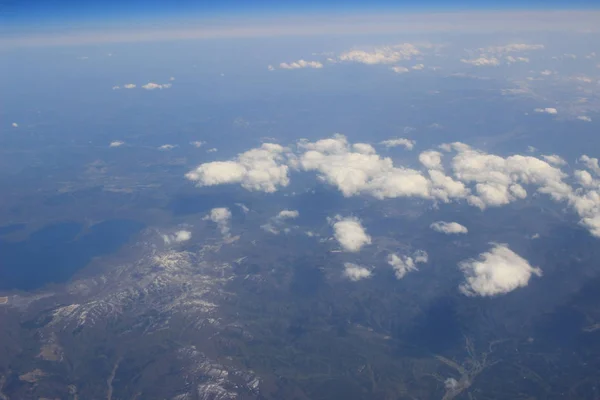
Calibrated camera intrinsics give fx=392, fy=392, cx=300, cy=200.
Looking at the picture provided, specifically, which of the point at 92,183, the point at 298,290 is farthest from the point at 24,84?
the point at 298,290

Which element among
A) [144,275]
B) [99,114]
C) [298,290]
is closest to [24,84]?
[99,114]

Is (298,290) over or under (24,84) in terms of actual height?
under

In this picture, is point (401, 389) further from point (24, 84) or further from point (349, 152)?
point (24, 84)

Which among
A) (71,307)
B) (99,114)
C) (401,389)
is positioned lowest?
(401,389)

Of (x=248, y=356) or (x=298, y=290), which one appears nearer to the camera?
(x=248, y=356)

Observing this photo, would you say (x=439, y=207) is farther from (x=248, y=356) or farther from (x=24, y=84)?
(x=24, y=84)

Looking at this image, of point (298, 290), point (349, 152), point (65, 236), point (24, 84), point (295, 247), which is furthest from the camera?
point (24, 84)

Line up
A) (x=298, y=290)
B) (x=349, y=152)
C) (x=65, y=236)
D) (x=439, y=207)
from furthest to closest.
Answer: (x=349, y=152) < (x=439, y=207) < (x=65, y=236) < (x=298, y=290)
